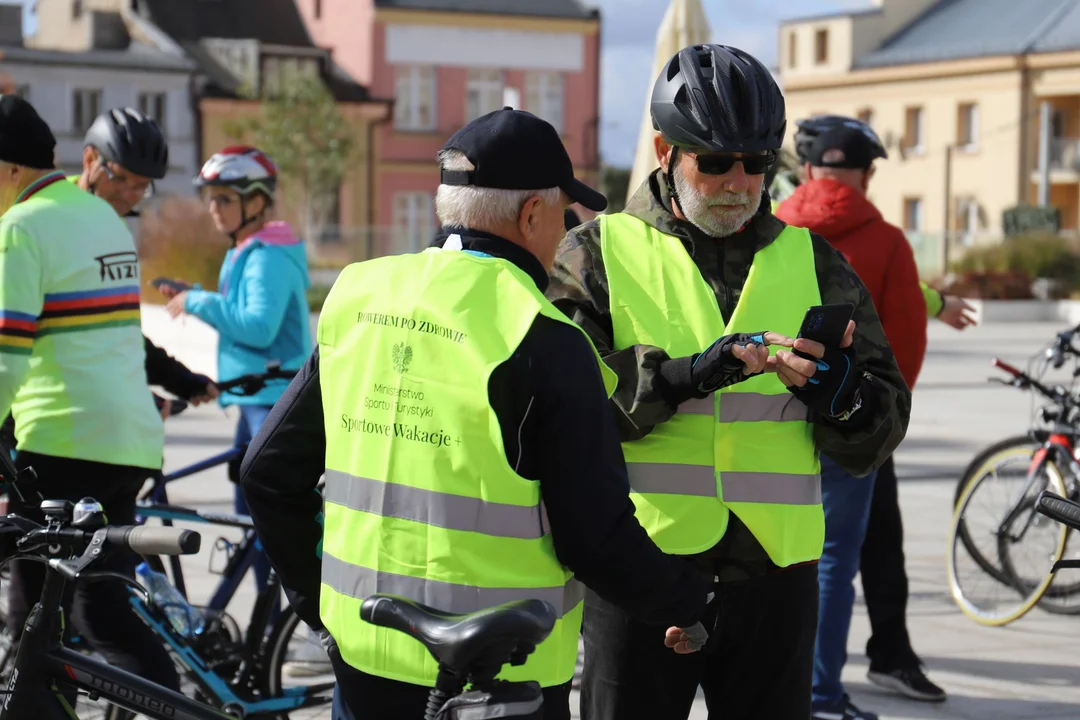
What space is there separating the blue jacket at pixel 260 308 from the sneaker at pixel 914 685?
8.37ft

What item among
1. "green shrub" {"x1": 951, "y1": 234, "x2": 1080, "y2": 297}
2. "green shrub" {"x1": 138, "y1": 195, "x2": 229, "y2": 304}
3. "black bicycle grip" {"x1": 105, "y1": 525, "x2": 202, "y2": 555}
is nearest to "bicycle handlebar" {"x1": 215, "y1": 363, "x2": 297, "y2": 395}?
"black bicycle grip" {"x1": 105, "y1": 525, "x2": 202, "y2": 555}

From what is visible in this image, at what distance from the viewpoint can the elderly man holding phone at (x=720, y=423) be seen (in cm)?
357

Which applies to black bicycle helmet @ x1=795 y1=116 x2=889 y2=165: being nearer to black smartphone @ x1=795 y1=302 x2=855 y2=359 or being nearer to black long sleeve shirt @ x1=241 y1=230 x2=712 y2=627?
black smartphone @ x1=795 y1=302 x2=855 y2=359

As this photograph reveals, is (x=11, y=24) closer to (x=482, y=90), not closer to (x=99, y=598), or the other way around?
(x=482, y=90)

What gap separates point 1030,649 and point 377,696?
4.68 m

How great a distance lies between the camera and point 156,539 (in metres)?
3.27

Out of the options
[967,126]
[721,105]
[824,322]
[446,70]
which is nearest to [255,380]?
[721,105]

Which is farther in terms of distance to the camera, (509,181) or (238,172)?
(238,172)

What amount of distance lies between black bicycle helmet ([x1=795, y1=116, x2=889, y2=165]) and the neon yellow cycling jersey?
2.50 metres

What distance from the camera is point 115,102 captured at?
1983 inches

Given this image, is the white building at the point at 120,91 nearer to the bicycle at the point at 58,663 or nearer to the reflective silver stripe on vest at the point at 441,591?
the bicycle at the point at 58,663

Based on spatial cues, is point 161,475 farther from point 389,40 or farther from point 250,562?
point 389,40

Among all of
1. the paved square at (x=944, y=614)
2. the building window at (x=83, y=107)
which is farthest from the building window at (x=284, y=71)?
the paved square at (x=944, y=614)

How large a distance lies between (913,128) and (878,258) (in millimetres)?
61086
